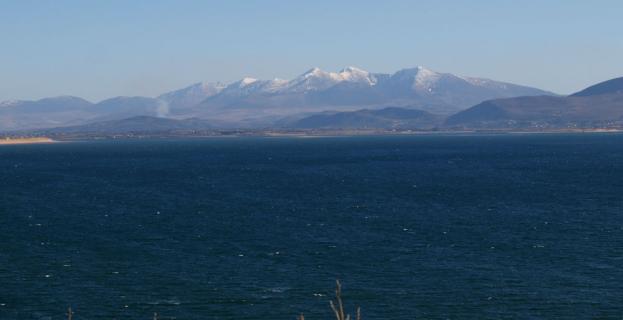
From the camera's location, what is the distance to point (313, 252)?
77062 millimetres

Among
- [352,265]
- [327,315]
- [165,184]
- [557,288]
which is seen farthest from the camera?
[165,184]

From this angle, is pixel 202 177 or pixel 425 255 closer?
pixel 425 255

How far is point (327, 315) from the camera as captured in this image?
57.9 metres

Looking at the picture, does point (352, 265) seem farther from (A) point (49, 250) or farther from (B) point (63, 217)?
(B) point (63, 217)

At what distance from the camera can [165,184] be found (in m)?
152

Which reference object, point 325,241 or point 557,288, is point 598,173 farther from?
point 557,288

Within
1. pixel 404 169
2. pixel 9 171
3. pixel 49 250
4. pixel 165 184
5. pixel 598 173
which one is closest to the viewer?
pixel 49 250

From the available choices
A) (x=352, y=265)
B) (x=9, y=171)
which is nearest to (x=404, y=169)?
(x=9, y=171)

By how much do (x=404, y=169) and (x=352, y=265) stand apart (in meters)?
116

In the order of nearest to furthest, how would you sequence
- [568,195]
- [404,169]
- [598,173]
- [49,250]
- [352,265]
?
[352,265] → [49,250] → [568,195] → [598,173] → [404,169]

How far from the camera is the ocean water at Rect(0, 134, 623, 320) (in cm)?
5972

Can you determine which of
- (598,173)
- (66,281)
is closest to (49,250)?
(66,281)

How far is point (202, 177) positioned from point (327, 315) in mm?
111687

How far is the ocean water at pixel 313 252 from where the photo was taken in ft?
196
